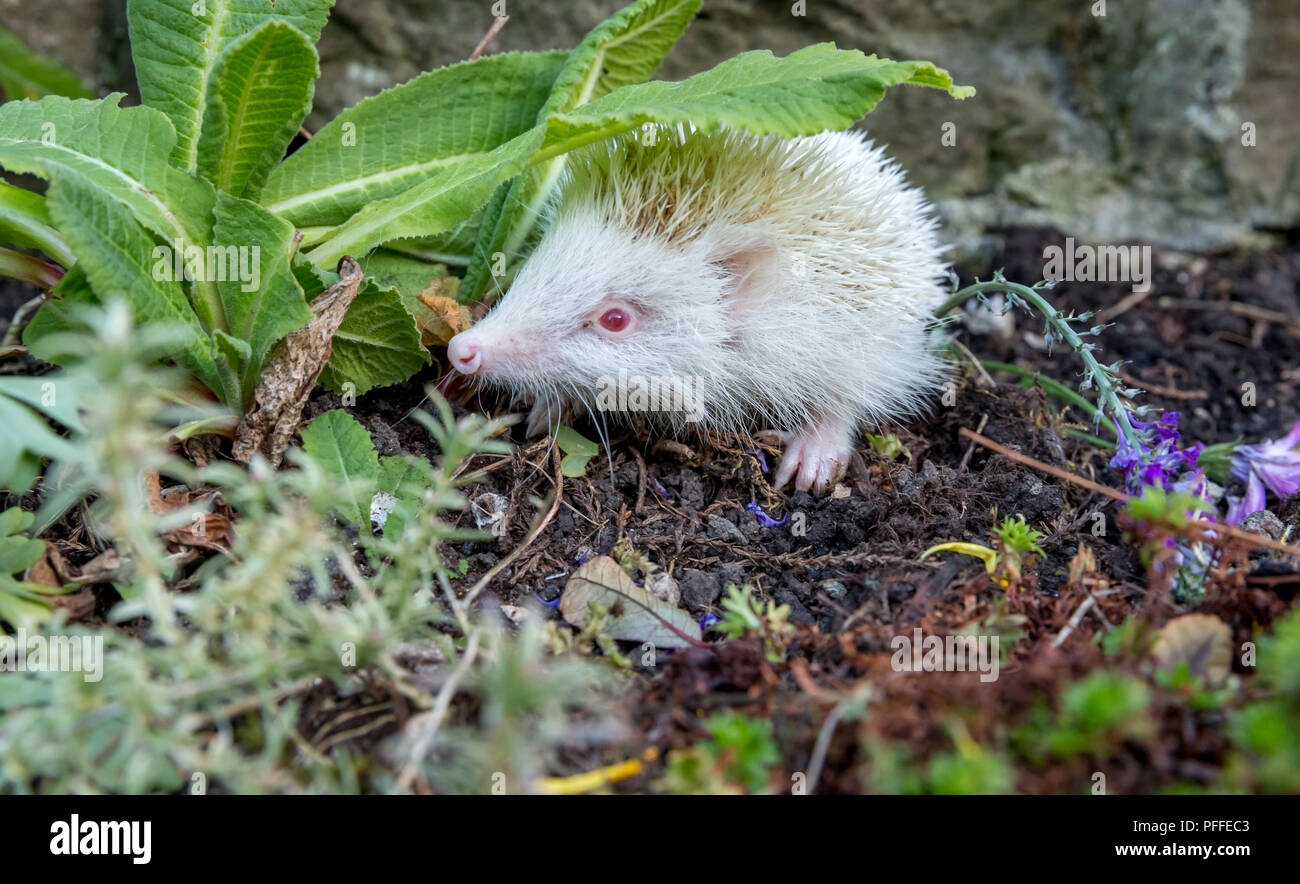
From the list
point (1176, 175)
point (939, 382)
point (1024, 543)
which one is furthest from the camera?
point (1176, 175)

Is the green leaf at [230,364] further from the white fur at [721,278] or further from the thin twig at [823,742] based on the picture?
the thin twig at [823,742]

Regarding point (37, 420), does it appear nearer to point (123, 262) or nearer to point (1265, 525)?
point (123, 262)

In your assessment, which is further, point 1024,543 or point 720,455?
point 720,455

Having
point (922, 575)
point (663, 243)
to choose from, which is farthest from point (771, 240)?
point (922, 575)

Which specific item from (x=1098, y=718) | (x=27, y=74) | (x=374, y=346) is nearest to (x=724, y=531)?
(x=374, y=346)

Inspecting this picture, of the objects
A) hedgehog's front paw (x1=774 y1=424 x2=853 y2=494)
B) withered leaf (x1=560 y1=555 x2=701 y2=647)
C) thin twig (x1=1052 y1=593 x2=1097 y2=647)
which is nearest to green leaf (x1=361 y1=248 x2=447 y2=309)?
withered leaf (x1=560 y1=555 x2=701 y2=647)

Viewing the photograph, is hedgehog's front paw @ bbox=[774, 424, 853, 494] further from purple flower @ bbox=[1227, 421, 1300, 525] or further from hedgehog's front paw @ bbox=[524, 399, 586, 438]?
purple flower @ bbox=[1227, 421, 1300, 525]
